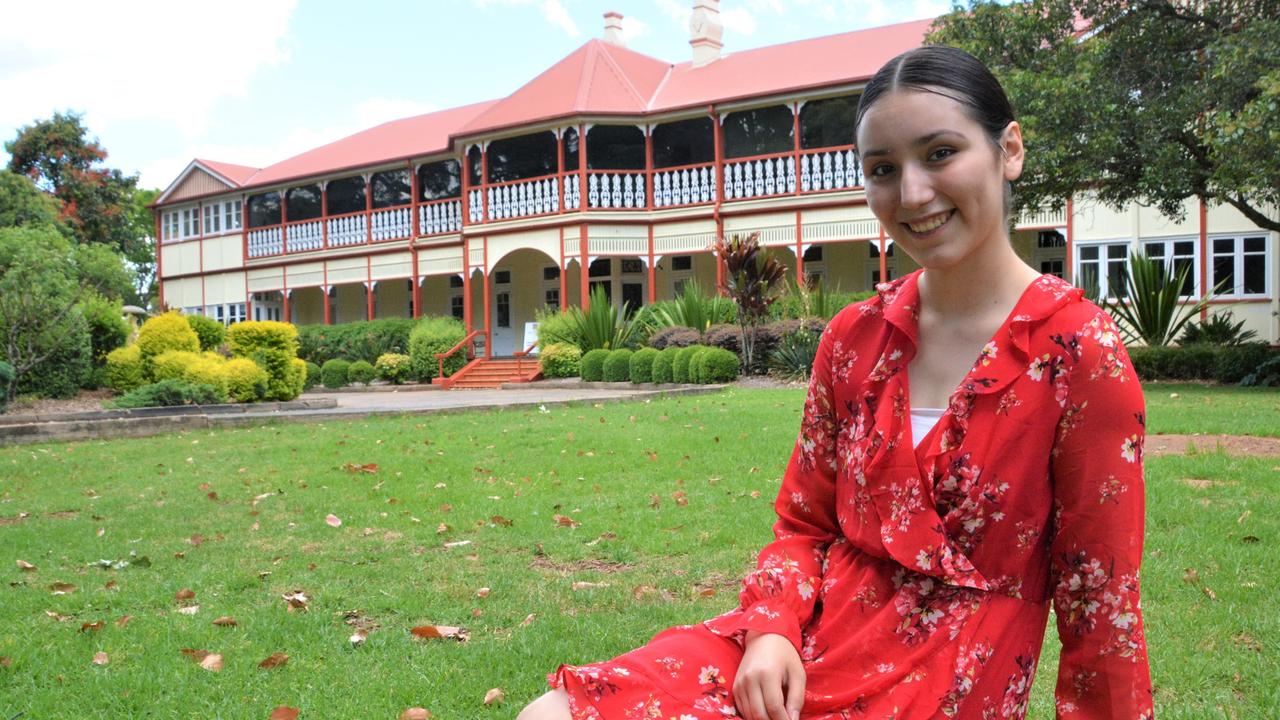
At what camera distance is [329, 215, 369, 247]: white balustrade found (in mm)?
33094

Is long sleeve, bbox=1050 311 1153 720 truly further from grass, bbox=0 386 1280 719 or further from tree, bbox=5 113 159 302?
tree, bbox=5 113 159 302

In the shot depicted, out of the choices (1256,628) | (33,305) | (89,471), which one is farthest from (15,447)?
(1256,628)

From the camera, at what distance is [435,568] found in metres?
5.11

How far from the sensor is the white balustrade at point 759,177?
25.1 metres

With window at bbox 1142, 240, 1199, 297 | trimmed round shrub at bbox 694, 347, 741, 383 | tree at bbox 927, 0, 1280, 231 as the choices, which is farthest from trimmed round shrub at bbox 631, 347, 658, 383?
window at bbox 1142, 240, 1199, 297

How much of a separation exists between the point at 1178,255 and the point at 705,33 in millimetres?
14177

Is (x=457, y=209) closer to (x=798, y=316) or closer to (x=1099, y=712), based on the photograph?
(x=798, y=316)

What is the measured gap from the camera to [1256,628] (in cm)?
372

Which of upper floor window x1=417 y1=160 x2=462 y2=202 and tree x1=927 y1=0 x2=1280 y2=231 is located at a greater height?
upper floor window x1=417 y1=160 x2=462 y2=202

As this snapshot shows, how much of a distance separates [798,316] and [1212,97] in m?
8.89

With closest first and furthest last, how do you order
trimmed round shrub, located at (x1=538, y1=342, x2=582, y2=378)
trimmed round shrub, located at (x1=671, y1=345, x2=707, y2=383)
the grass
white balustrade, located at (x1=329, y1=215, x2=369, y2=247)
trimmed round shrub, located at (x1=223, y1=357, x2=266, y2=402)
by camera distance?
the grass → trimmed round shrub, located at (x1=223, y1=357, x2=266, y2=402) → trimmed round shrub, located at (x1=671, y1=345, x2=707, y2=383) → trimmed round shrub, located at (x1=538, y1=342, x2=582, y2=378) → white balustrade, located at (x1=329, y1=215, x2=369, y2=247)

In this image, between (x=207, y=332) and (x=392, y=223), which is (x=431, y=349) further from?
(x=207, y=332)

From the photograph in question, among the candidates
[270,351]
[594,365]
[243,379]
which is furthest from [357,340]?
[243,379]

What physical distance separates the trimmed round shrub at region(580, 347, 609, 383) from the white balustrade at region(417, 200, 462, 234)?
11.1 meters
